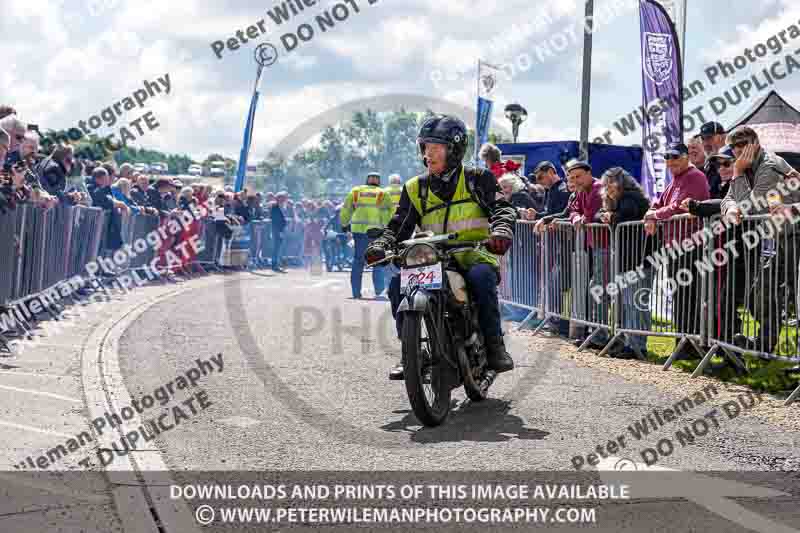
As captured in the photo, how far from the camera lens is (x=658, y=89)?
15.1 metres

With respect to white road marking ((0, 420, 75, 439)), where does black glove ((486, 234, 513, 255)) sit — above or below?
above

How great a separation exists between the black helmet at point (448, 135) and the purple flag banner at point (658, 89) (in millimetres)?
7985

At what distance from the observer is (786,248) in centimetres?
801

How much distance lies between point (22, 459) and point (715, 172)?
7.57 metres

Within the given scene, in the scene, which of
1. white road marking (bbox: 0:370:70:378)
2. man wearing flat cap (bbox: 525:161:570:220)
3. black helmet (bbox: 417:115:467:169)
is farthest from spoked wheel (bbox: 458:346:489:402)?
man wearing flat cap (bbox: 525:161:570:220)

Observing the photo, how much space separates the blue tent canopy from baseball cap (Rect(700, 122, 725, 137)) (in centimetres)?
846

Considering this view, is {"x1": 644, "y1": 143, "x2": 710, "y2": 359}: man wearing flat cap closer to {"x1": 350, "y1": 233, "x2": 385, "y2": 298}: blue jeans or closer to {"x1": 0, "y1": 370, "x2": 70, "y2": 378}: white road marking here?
{"x1": 0, "y1": 370, "x2": 70, "y2": 378}: white road marking

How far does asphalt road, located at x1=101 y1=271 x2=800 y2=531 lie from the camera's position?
537 cm

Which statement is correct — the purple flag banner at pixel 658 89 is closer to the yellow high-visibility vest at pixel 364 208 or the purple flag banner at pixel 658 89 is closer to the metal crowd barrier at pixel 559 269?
the metal crowd barrier at pixel 559 269

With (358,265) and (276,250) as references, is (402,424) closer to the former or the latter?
(358,265)

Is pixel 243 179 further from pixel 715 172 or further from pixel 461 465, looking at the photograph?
pixel 461 465

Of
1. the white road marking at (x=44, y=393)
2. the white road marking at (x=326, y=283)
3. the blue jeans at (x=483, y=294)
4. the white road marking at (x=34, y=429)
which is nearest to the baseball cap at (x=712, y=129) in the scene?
the blue jeans at (x=483, y=294)

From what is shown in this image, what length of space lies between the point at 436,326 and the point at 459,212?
101cm

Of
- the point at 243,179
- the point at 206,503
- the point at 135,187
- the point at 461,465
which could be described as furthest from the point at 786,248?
the point at 243,179
